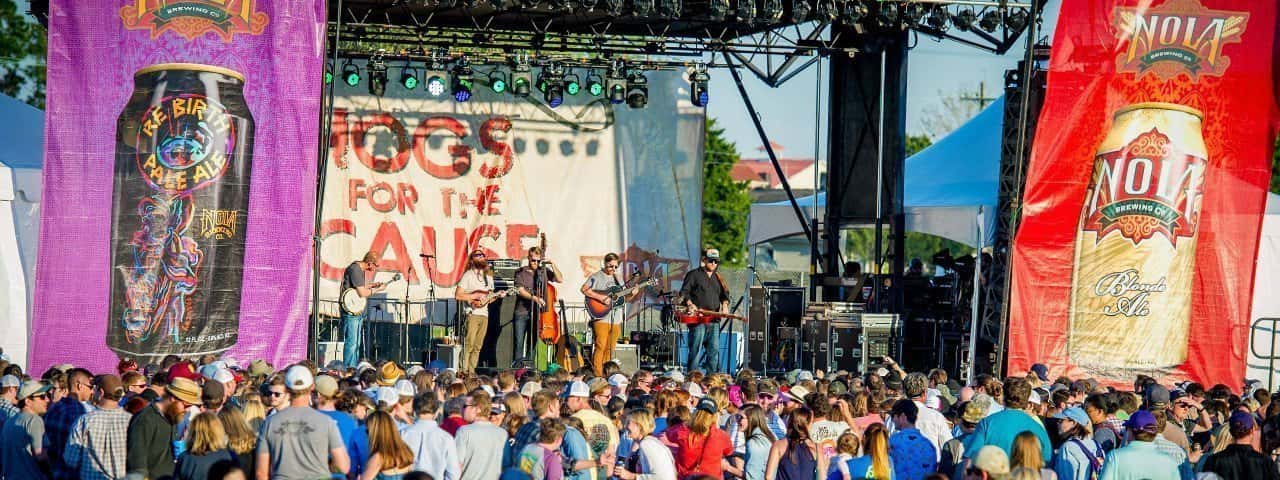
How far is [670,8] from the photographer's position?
18594 mm

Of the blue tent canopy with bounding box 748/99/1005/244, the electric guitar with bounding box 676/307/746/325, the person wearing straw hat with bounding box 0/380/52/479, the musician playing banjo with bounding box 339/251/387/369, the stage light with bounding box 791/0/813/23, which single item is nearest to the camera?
the person wearing straw hat with bounding box 0/380/52/479

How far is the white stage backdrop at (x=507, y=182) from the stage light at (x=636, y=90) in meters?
1.05

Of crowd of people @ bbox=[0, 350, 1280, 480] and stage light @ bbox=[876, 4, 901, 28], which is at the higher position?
stage light @ bbox=[876, 4, 901, 28]

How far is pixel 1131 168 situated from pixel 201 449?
38.0 ft

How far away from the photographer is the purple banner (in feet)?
51.6

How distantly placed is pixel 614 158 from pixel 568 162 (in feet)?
2.16

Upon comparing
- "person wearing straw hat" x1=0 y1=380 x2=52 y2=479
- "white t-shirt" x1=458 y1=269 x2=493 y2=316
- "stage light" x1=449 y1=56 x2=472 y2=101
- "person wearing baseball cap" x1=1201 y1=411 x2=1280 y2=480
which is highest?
"stage light" x1=449 y1=56 x2=472 y2=101

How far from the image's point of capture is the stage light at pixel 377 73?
68.3 ft

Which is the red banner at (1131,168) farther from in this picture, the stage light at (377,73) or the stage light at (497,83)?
the stage light at (377,73)

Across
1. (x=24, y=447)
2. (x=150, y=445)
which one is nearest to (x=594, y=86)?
(x=24, y=447)

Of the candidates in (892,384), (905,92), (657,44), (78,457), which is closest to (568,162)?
(657,44)

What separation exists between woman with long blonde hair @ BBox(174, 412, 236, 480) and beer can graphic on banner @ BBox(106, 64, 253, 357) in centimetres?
850

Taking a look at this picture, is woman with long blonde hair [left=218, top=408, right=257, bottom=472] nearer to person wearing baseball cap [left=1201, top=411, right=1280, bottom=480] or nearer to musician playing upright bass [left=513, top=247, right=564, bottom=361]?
person wearing baseball cap [left=1201, top=411, right=1280, bottom=480]

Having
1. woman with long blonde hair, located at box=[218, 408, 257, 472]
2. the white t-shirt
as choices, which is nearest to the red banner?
the white t-shirt
